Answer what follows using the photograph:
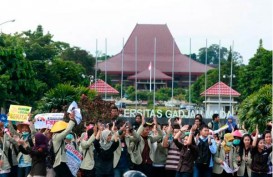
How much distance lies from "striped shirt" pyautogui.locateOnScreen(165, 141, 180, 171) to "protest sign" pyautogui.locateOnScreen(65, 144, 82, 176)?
2201 mm

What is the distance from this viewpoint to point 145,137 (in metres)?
20.6

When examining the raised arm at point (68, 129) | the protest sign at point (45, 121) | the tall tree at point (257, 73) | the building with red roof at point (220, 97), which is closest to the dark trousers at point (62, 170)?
the raised arm at point (68, 129)

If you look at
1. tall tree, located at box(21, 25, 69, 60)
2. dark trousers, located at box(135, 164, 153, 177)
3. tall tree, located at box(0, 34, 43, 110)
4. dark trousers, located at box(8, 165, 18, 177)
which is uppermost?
tall tree, located at box(21, 25, 69, 60)

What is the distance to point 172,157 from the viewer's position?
68.1 ft

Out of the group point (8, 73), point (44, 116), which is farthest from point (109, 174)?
point (8, 73)

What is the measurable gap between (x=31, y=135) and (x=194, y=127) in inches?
122

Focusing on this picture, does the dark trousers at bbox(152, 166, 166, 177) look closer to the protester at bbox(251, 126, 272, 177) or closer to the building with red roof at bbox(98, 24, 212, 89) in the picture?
the protester at bbox(251, 126, 272, 177)

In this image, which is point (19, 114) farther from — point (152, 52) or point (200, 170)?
point (152, 52)

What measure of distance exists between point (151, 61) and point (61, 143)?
430ft

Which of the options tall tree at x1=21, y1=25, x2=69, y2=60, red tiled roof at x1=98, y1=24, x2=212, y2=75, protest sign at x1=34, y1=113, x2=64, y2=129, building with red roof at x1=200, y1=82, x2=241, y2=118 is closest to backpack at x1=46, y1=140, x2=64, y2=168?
protest sign at x1=34, y1=113, x2=64, y2=129

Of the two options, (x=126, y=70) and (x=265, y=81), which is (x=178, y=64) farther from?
(x=265, y=81)

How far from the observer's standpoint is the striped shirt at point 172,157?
20.7 meters

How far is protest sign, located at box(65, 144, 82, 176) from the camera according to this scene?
747 inches

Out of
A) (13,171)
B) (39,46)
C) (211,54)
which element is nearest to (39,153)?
(13,171)
